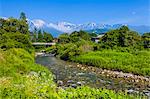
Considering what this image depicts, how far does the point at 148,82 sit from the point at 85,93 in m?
14.5

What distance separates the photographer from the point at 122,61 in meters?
38.6

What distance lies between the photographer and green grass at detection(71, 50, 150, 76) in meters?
34.3

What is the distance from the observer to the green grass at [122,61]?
3432 cm

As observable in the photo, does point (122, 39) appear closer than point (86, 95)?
No

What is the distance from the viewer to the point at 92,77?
101 feet

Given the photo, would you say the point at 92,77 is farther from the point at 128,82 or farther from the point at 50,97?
the point at 50,97

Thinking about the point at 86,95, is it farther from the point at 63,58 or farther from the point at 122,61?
the point at 63,58

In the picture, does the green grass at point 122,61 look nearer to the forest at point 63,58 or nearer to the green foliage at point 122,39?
the forest at point 63,58

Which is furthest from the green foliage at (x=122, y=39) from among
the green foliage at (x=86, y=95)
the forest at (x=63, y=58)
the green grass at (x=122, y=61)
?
the green foliage at (x=86, y=95)

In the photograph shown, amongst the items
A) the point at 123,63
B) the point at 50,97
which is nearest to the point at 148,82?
the point at 123,63

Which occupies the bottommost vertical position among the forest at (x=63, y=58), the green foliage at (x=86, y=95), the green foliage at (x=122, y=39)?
the green foliage at (x=86, y=95)

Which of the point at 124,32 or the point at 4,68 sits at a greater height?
the point at 124,32

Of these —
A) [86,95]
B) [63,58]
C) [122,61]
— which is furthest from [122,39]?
[86,95]

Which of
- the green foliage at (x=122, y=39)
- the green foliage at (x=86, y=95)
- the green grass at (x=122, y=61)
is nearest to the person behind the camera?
the green foliage at (x=86, y=95)
